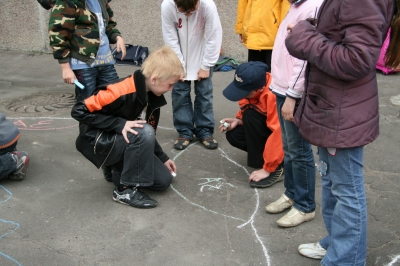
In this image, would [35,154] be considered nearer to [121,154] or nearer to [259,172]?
[121,154]

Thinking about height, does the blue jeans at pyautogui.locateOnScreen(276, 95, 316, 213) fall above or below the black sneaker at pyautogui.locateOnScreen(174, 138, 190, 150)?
above

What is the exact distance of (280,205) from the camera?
3.01 m

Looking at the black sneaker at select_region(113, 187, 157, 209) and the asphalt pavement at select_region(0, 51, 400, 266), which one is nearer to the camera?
the asphalt pavement at select_region(0, 51, 400, 266)

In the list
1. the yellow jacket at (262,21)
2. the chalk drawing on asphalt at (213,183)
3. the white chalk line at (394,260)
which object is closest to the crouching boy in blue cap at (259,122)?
the chalk drawing on asphalt at (213,183)

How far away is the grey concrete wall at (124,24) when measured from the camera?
7098mm

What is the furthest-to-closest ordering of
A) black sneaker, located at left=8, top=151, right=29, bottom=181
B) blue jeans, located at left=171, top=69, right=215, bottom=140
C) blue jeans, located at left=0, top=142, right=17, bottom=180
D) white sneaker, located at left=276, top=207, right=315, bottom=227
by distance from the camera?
blue jeans, located at left=171, top=69, right=215, bottom=140 < black sneaker, located at left=8, top=151, right=29, bottom=181 < blue jeans, located at left=0, top=142, right=17, bottom=180 < white sneaker, located at left=276, top=207, right=315, bottom=227

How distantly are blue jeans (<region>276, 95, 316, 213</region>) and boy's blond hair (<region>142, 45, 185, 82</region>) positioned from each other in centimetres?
73

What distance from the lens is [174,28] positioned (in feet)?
13.0

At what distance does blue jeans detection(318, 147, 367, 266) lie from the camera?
212 cm

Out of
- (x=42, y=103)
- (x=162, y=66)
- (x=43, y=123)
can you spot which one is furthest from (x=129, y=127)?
(x=42, y=103)

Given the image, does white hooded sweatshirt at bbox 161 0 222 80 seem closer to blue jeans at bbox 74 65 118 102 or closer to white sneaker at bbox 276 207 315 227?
blue jeans at bbox 74 65 118 102

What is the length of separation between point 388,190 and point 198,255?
5.24ft

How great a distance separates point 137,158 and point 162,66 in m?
0.64

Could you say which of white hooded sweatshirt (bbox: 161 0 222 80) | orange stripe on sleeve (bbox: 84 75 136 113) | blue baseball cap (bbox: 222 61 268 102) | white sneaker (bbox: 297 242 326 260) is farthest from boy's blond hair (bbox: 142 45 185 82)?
white sneaker (bbox: 297 242 326 260)
